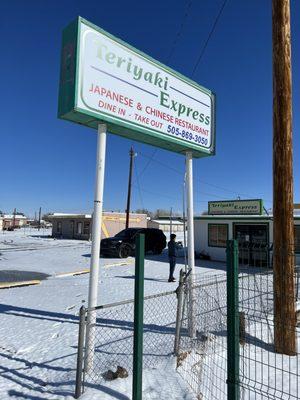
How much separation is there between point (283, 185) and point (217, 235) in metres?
17.8

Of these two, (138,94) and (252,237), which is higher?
(138,94)

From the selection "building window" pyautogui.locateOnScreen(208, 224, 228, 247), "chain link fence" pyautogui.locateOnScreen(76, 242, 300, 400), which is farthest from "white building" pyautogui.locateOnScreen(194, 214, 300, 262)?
"chain link fence" pyautogui.locateOnScreen(76, 242, 300, 400)

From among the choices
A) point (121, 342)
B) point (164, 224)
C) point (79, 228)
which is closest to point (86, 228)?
point (79, 228)

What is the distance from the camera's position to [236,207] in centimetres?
2455

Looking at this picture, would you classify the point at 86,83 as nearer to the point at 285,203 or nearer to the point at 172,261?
the point at 285,203

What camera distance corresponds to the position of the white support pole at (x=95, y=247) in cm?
521

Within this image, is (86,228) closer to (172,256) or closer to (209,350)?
(172,256)

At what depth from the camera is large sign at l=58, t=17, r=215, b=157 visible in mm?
5418

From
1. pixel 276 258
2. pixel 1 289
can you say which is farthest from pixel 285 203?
pixel 1 289

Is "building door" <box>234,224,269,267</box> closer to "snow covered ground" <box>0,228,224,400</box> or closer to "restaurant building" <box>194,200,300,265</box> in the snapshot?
"restaurant building" <box>194,200,300,265</box>

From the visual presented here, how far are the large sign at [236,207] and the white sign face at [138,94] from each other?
52.8ft

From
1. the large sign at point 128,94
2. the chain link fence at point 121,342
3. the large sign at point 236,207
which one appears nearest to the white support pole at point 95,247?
the chain link fence at point 121,342

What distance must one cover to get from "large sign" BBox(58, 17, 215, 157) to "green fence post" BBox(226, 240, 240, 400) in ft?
9.53

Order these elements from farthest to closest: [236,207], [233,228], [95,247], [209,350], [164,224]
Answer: [164,224] < [236,207] < [233,228] < [209,350] < [95,247]
